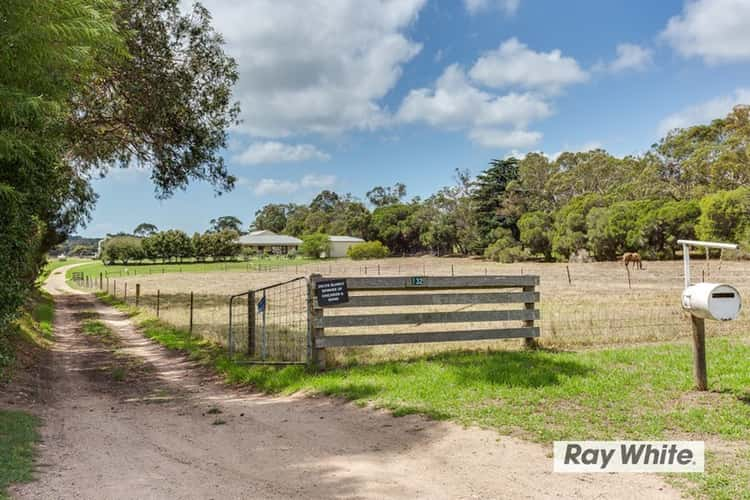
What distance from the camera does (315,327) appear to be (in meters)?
8.33

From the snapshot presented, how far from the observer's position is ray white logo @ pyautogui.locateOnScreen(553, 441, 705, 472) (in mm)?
4438

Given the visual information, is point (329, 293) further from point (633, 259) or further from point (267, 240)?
point (267, 240)

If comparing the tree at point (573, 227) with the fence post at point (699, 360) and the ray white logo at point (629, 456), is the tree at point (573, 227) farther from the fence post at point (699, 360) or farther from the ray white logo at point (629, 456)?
the ray white logo at point (629, 456)

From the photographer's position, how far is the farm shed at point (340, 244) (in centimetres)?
10152

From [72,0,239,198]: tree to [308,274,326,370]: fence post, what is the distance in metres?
6.96

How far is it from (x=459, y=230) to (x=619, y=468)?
268 feet

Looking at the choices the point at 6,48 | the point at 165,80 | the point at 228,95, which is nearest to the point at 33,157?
the point at 6,48

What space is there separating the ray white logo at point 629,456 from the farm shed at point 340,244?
3773 inches

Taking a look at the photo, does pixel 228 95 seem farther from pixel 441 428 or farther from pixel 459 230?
pixel 459 230

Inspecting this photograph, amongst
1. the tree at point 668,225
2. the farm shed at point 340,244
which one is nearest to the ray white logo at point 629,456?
the tree at point 668,225

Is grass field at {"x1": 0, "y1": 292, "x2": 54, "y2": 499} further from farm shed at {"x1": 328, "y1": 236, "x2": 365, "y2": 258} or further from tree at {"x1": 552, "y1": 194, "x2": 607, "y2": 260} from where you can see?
farm shed at {"x1": 328, "y1": 236, "x2": 365, "y2": 258}

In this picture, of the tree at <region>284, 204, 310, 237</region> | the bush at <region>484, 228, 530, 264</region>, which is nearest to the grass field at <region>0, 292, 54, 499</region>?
the bush at <region>484, 228, 530, 264</region>

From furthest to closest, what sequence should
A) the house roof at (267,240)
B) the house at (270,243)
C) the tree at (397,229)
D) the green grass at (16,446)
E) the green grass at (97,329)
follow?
the house at (270,243) → the house roof at (267,240) → the tree at (397,229) → the green grass at (97,329) → the green grass at (16,446)

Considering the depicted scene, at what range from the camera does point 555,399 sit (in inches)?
249
